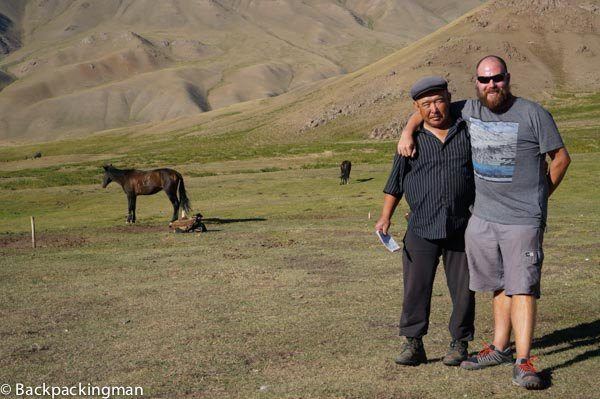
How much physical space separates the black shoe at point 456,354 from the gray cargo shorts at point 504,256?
30.9 inches

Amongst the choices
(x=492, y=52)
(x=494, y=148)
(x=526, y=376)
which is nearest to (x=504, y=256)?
(x=494, y=148)

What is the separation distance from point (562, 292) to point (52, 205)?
40.5m

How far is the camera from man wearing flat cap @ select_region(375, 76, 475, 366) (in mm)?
8914

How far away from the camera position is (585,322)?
1121 cm

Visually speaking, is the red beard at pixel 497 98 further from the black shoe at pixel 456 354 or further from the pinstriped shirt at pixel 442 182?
the black shoe at pixel 456 354

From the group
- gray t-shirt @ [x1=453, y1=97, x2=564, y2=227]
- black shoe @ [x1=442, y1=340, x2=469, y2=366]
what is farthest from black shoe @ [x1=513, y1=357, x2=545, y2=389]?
gray t-shirt @ [x1=453, y1=97, x2=564, y2=227]

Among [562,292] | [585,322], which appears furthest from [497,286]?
[562,292]

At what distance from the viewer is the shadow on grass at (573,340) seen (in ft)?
29.8

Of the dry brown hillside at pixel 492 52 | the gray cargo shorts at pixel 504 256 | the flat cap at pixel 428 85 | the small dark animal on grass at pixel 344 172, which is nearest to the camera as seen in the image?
the gray cargo shorts at pixel 504 256

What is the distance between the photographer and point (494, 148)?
331 inches

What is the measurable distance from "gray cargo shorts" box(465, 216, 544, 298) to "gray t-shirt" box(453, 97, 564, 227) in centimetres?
13

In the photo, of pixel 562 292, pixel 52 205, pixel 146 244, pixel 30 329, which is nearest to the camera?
pixel 30 329

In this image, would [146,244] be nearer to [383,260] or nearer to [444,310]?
[383,260]

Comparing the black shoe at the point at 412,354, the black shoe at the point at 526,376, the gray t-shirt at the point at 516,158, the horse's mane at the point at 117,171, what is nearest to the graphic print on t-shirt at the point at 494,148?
the gray t-shirt at the point at 516,158
